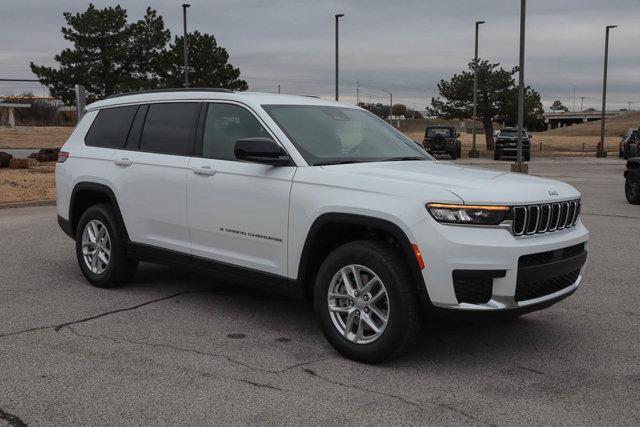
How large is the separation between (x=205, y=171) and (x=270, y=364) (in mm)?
1754

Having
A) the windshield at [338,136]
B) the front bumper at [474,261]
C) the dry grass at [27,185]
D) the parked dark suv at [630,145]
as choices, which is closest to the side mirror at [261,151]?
the windshield at [338,136]

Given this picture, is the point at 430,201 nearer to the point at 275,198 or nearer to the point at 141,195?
the point at 275,198

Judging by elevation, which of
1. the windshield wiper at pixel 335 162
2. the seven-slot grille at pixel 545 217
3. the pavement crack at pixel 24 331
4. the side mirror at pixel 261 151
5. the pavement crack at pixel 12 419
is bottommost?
the pavement crack at pixel 24 331

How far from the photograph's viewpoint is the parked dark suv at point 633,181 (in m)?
14.8

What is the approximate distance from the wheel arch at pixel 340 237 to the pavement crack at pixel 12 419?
205 centimetres

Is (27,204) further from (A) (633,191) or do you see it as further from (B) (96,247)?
(A) (633,191)

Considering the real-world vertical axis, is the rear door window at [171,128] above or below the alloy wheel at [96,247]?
above

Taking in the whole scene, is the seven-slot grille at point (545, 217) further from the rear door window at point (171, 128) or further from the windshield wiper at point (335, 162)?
the rear door window at point (171, 128)

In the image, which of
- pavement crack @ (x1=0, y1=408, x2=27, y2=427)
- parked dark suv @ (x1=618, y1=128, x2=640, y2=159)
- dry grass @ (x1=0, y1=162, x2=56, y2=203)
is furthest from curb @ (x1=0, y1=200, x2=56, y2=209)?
parked dark suv @ (x1=618, y1=128, x2=640, y2=159)

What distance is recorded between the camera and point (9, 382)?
173 inches

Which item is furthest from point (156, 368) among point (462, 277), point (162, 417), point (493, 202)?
point (493, 202)

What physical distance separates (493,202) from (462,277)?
1.62 feet

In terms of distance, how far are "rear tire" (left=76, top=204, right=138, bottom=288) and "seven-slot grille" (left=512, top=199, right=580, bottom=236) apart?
12.2 feet

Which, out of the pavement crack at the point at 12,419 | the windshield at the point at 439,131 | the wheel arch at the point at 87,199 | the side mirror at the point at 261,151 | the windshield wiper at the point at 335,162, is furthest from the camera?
the windshield at the point at 439,131
